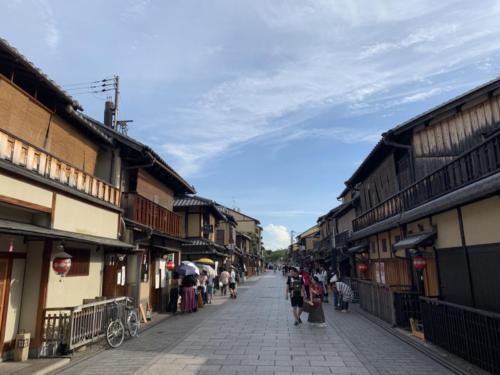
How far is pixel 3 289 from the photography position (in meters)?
8.38

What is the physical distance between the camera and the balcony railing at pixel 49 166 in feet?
25.3

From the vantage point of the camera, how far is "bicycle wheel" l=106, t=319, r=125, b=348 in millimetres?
9688

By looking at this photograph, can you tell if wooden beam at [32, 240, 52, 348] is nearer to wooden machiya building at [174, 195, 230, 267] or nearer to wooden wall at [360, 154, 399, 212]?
wooden wall at [360, 154, 399, 212]

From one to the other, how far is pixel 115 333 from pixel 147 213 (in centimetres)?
592

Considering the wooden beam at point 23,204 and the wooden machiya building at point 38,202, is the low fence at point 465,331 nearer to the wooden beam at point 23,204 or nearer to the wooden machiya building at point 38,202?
the wooden machiya building at point 38,202

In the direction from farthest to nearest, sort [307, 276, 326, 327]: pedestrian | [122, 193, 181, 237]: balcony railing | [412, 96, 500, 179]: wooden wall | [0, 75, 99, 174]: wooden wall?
[122, 193, 181, 237]: balcony railing → [412, 96, 500, 179]: wooden wall → [307, 276, 326, 327]: pedestrian → [0, 75, 99, 174]: wooden wall

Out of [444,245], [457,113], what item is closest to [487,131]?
[457,113]

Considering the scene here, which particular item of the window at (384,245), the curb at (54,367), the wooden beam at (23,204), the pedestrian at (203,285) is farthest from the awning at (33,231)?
the window at (384,245)

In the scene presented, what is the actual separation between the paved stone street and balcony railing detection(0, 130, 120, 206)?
14.7 feet

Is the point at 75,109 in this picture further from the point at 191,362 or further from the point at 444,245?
the point at 444,245

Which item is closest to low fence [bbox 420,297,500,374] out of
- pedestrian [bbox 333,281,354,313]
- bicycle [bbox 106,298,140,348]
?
pedestrian [bbox 333,281,354,313]

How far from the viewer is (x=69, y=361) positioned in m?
8.30

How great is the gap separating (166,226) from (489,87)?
560 inches

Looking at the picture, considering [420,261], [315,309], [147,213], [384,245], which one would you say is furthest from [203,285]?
[420,261]
